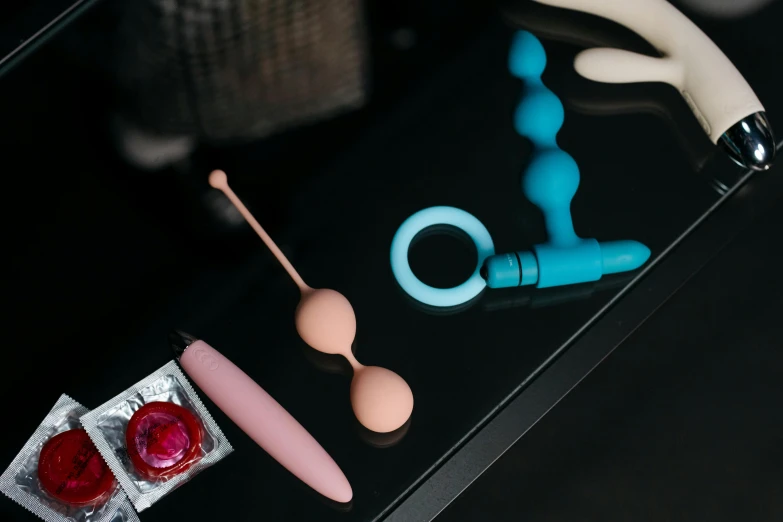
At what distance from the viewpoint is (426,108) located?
0.64 metres

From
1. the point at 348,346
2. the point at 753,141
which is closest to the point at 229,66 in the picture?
the point at 348,346

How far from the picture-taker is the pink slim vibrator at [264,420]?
50 cm

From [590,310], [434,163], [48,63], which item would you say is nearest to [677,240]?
[590,310]

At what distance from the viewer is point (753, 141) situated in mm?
583

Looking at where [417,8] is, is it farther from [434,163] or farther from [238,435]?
[238,435]

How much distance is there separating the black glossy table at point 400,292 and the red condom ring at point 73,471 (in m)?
0.03

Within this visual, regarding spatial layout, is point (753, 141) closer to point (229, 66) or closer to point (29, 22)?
point (229, 66)

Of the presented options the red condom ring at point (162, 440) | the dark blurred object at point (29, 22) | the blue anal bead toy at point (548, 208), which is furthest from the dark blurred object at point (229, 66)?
the red condom ring at point (162, 440)

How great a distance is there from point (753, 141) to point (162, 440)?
1.64 feet

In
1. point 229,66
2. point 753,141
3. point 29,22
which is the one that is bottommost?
point 753,141

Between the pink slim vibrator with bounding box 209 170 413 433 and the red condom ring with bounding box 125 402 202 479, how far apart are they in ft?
0.34

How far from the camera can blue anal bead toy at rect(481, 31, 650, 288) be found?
1.81ft

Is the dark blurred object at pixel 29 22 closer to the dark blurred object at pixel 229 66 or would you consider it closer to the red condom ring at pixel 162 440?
the dark blurred object at pixel 229 66

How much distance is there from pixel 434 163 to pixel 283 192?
0.42ft
